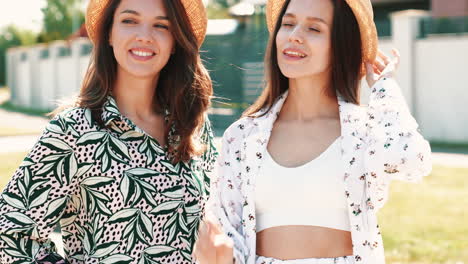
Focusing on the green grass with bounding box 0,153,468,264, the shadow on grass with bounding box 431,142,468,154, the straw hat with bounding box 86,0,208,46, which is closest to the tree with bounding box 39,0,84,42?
the shadow on grass with bounding box 431,142,468,154

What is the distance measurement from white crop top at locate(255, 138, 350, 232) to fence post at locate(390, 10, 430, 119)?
14.2 meters

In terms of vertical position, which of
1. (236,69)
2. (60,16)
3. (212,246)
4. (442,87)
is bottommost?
(442,87)

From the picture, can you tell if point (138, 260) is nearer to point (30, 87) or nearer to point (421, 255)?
point (421, 255)

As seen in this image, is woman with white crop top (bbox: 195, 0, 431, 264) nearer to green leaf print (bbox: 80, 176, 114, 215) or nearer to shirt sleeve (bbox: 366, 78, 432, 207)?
shirt sleeve (bbox: 366, 78, 432, 207)

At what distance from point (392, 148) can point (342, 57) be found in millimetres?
484

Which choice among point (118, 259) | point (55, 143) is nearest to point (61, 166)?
point (55, 143)

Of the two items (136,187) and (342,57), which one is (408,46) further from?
(136,187)

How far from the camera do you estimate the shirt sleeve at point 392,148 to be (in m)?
2.54

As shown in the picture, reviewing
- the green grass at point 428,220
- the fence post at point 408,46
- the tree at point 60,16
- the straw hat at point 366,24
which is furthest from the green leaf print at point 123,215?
the tree at point 60,16

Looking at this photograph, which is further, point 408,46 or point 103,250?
point 408,46

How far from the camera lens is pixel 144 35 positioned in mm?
2844

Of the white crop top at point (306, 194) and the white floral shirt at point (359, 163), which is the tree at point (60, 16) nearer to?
the white floral shirt at point (359, 163)

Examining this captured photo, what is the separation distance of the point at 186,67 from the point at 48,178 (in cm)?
87

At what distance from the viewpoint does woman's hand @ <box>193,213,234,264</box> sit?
2.47 m
